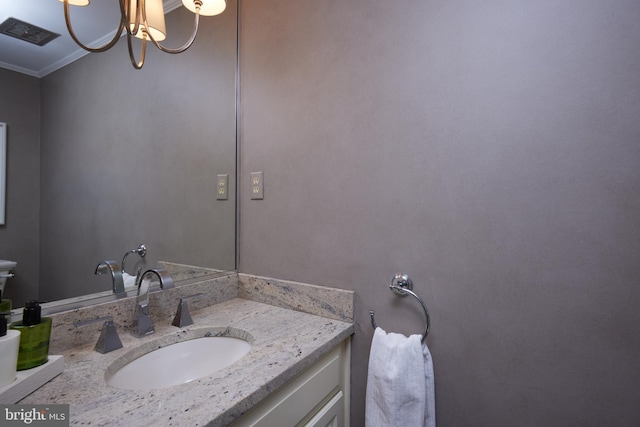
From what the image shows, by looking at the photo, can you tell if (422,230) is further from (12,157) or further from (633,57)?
(12,157)

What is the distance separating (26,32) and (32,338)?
767 mm

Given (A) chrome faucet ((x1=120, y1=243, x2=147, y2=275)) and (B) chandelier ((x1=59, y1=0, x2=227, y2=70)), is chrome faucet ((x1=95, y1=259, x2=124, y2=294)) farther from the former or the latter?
(B) chandelier ((x1=59, y1=0, x2=227, y2=70))

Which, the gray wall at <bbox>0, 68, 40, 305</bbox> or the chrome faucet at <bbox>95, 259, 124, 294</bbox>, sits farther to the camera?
the chrome faucet at <bbox>95, 259, 124, 294</bbox>

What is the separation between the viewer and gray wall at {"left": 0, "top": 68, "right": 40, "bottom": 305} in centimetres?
77

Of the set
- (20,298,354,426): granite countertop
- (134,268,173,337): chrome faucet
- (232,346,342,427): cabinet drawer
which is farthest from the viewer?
(134,268,173,337): chrome faucet

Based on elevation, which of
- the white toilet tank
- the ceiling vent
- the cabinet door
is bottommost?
the cabinet door

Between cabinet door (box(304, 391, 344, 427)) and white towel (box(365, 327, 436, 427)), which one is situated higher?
white towel (box(365, 327, 436, 427))

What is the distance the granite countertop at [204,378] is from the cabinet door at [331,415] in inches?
8.0

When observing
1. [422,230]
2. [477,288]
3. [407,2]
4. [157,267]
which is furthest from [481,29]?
[157,267]

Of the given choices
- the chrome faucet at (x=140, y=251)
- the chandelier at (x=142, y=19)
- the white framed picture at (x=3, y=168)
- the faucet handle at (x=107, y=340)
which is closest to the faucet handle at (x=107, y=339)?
the faucet handle at (x=107, y=340)

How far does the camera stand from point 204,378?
2.28 feet

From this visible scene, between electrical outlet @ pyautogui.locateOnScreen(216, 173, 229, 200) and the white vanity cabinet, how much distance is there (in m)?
0.79

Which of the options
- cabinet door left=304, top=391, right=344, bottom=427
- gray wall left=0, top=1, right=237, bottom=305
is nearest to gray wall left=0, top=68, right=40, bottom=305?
gray wall left=0, top=1, right=237, bottom=305

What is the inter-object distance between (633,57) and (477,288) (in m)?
0.67
